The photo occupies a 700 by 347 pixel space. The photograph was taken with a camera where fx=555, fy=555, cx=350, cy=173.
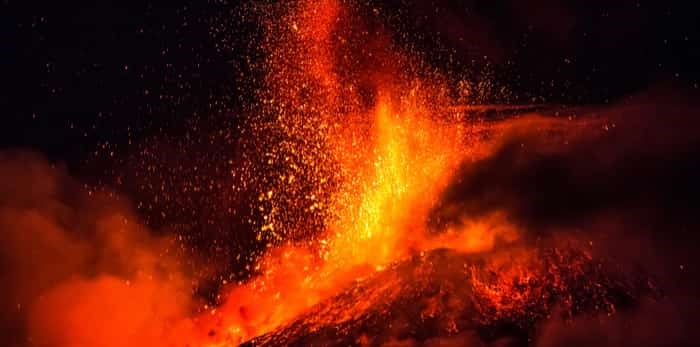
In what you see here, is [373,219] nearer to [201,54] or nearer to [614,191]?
[614,191]

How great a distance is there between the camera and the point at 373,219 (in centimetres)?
772

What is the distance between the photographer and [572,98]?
719 cm

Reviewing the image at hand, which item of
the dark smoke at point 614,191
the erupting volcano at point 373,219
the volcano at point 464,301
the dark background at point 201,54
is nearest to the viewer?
the volcano at point 464,301

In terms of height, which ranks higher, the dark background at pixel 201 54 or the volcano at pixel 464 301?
the dark background at pixel 201 54

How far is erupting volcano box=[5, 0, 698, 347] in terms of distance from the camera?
14.6 feet

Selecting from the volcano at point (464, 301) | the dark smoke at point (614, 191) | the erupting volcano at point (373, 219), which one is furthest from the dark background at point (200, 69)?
the volcano at point (464, 301)

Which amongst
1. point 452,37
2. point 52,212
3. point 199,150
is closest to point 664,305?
point 452,37

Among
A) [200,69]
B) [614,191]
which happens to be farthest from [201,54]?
[614,191]

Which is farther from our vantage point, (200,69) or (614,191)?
(200,69)

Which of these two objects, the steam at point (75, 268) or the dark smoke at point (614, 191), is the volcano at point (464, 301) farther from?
the steam at point (75, 268)

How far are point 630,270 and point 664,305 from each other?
1.62 ft

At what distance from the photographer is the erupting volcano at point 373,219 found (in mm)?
4445

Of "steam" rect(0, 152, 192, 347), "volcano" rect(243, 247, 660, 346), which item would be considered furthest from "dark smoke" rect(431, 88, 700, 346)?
"steam" rect(0, 152, 192, 347)

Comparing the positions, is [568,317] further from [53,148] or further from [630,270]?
[53,148]
